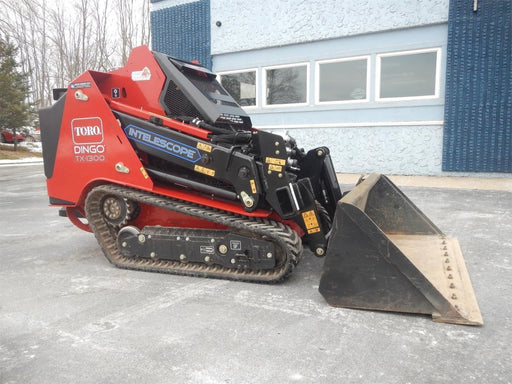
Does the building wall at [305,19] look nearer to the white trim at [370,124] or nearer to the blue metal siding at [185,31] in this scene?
the blue metal siding at [185,31]

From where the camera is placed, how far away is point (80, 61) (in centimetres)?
3203

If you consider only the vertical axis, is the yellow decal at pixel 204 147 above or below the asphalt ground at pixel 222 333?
above

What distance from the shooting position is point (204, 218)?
11.8ft

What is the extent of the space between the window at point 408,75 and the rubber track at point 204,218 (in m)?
7.54

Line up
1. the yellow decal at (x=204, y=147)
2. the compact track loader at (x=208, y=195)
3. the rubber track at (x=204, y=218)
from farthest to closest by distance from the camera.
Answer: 1. the yellow decal at (x=204, y=147)
2. the rubber track at (x=204, y=218)
3. the compact track loader at (x=208, y=195)

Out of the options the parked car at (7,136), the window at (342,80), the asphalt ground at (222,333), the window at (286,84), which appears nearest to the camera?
the asphalt ground at (222,333)

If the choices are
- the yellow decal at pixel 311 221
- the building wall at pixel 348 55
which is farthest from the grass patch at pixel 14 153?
the yellow decal at pixel 311 221

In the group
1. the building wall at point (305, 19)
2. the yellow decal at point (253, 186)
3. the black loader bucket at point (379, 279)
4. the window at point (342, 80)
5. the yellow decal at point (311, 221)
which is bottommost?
the black loader bucket at point (379, 279)

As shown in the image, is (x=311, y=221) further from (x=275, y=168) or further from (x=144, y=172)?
(x=144, y=172)

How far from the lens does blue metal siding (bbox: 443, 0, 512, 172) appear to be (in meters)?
8.72

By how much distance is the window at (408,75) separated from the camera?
9.49 m

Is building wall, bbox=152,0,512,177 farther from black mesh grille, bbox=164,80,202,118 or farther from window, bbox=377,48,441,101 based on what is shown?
black mesh grille, bbox=164,80,202,118

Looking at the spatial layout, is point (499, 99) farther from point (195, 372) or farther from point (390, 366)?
point (195, 372)

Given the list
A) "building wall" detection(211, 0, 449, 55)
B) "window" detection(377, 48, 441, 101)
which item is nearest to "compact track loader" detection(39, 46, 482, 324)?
"window" detection(377, 48, 441, 101)
